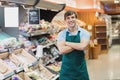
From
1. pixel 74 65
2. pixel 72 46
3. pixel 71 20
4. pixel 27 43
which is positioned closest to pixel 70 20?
pixel 71 20

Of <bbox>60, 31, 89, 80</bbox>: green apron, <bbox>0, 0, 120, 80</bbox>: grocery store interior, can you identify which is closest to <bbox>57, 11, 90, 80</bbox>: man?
<bbox>60, 31, 89, 80</bbox>: green apron

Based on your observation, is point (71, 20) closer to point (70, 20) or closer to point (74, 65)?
point (70, 20)

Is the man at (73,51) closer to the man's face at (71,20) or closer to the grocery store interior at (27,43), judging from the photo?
the man's face at (71,20)

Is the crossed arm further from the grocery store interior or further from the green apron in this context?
the grocery store interior

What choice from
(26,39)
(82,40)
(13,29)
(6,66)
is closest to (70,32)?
(82,40)

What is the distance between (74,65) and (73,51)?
193 millimetres

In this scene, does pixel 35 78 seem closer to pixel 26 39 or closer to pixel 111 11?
pixel 26 39

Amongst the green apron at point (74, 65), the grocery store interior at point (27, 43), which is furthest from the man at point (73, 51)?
the grocery store interior at point (27, 43)

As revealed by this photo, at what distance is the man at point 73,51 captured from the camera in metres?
3.35

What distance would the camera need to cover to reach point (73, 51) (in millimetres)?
3385

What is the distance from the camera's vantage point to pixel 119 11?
24.1 metres

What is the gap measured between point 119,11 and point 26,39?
2026 centimetres

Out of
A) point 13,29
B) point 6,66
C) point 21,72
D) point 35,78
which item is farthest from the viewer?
point 13,29

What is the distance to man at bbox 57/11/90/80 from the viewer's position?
3.35 m
